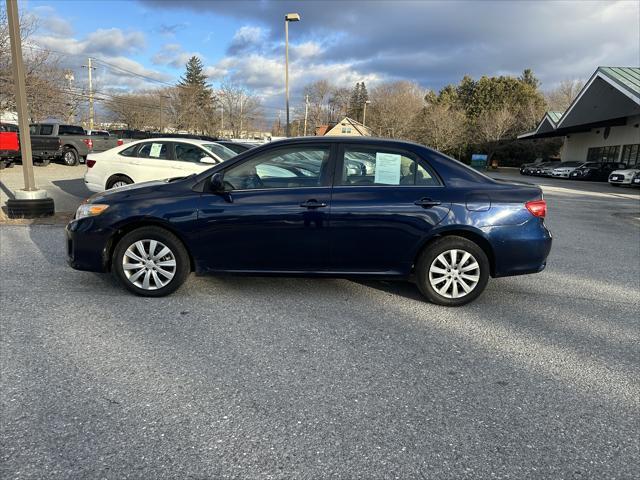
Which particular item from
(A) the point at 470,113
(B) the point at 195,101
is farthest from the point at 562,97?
(B) the point at 195,101

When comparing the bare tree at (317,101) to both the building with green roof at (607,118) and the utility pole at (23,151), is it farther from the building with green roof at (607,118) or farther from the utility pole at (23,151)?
the utility pole at (23,151)

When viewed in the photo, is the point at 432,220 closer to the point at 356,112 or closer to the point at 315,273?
the point at 315,273

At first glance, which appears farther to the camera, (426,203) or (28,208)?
(28,208)

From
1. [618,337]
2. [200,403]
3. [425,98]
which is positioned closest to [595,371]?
[618,337]

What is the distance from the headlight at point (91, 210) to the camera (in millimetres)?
4562

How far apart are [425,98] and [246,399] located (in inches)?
3126

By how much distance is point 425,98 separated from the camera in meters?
76.3

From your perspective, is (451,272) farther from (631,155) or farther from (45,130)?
(631,155)

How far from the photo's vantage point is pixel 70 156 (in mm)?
21766

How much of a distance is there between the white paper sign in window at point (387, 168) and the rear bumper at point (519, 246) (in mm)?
1011

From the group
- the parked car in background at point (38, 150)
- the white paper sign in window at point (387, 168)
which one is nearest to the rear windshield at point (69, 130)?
the parked car in background at point (38, 150)

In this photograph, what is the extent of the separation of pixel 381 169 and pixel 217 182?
1.60 m

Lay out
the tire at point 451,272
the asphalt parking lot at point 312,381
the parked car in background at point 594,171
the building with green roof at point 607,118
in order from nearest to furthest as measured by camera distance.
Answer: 1. the asphalt parking lot at point 312,381
2. the tire at point 451,272
3. the building with green roof at point 607,118
4. the parked car in background at point 594,171

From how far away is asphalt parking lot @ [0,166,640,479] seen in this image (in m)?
2.38
